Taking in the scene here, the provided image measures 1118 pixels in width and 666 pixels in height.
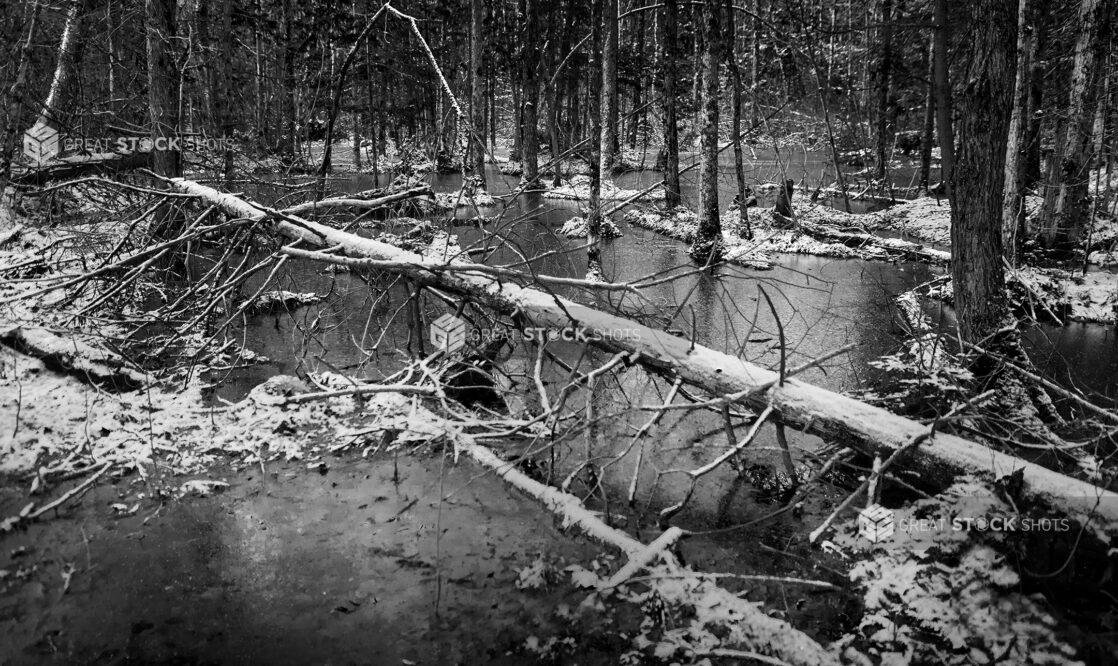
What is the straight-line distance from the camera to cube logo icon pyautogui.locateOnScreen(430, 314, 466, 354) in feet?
18.9

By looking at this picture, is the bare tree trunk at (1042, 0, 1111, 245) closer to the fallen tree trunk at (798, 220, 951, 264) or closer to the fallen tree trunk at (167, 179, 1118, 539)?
the fallen tree trunk at (798, 220, 951, 264)

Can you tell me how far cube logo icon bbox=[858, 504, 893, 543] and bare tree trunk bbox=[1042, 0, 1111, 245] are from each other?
9657mm

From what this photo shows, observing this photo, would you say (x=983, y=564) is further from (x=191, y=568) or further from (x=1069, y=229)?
(x=1069, y=229)

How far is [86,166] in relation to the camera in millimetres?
11547

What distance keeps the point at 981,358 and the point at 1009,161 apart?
6570 millimetres

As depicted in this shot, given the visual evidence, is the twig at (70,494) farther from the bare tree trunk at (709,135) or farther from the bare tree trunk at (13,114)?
the bare tree trunk at (13,114)

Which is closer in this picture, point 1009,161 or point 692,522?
point 692,522

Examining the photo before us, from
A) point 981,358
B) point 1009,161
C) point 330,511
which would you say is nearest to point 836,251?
point 1009,161

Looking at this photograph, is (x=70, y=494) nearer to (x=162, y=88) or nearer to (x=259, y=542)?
(x=259, y=542)

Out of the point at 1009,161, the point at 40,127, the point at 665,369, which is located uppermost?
the point at 40,127

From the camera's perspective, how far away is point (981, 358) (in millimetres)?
6195

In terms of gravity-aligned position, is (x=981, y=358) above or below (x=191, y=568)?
above

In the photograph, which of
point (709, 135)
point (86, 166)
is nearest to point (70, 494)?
point (86, 166)

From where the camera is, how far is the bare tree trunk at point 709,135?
38.3ft
